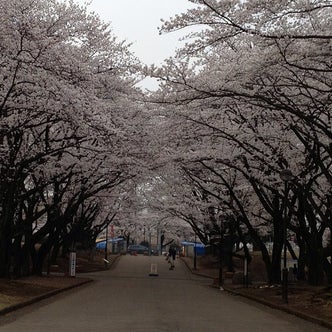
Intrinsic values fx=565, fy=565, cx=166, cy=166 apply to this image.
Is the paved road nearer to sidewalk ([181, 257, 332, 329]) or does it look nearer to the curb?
the curb

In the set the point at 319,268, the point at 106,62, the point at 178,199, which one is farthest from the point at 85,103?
the point at 178,199

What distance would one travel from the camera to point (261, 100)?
15914 mm

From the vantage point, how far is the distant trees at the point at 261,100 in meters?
12.4

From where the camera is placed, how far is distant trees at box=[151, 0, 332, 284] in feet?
40.6

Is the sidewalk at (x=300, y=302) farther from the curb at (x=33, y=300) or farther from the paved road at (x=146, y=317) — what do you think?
the curb at (x=33, y=300)

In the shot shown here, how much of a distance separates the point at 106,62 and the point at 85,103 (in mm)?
4906

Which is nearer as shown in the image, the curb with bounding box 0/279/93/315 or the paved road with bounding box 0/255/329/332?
the paved road with bounding box 0/255/329/332

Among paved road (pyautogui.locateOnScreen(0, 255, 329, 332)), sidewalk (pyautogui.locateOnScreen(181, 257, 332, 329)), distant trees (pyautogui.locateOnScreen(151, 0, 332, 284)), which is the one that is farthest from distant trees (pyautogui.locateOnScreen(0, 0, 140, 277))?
sidewalk (pyautogui.locateOnScreen(181, 257, 332, 329))

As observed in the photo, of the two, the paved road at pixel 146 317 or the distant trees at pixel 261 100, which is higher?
the distant trees at pixel 261 100

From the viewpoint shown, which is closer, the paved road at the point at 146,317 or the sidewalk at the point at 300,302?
the paved road at the point at 146,317

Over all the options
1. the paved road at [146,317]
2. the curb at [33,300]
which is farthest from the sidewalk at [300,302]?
the curb at [33,300]

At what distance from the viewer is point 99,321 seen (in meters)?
13.2

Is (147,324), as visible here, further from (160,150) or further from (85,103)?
(160,150)

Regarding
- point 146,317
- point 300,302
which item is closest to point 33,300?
point 146,317
